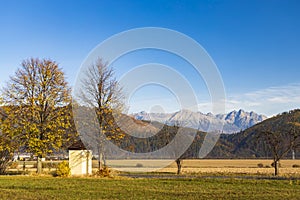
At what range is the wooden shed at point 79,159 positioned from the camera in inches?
1150

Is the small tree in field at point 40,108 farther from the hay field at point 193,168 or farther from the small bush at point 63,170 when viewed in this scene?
the hay field at point 193,168

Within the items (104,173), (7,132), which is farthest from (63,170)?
(7,132)

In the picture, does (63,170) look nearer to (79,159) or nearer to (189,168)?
(79,159)

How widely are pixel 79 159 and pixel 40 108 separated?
639 centimetres

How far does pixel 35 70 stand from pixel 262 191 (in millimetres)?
23411

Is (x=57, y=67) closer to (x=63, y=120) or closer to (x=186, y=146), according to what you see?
(x=63, y=120)

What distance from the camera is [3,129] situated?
31.0 metres

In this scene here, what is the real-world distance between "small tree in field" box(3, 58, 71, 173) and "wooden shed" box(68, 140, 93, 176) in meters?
2.42

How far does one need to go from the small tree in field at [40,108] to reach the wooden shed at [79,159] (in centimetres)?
242

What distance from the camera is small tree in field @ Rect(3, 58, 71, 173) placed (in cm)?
3119

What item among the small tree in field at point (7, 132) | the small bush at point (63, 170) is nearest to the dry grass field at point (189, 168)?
the small tree in field at point (7, 132)

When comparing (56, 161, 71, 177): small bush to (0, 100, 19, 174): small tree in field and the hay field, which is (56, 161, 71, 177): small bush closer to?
(0, 100, 19, 174): small tree in field

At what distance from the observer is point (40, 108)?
3180cm

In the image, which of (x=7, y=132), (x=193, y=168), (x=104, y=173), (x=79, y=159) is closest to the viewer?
(x=104, y=173)
